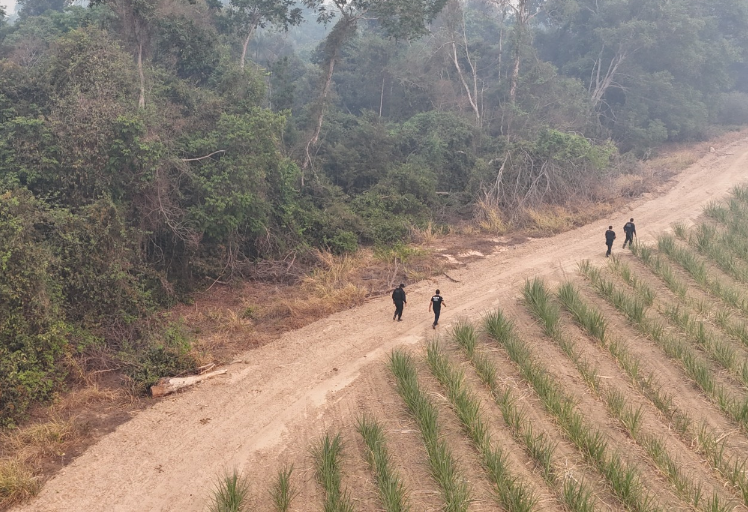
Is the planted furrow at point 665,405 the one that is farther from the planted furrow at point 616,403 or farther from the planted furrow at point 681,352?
the planted furrow at point 681,352

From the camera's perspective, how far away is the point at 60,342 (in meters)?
9.55

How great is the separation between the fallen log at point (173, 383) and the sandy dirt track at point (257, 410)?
181 millimetres

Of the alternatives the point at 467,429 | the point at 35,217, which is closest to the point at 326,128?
the point at 35,217

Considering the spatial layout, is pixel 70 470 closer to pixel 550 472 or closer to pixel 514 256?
pixel 550 472

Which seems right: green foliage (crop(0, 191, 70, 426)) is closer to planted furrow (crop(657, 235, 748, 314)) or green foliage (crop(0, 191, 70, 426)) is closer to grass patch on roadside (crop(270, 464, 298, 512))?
grass patch on roadside (crop(270, 464, 298, 512))

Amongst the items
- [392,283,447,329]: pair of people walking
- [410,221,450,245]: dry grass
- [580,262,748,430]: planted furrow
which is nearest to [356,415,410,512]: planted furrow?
[392,283,447,329]: pair of people walking

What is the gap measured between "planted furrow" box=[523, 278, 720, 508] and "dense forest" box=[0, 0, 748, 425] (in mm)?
5728

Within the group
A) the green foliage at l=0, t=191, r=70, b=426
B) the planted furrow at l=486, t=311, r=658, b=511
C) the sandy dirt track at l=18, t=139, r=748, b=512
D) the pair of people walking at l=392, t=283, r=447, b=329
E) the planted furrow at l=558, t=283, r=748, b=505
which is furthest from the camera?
the pair of people walking at l=392, t=283, r=447, b=329

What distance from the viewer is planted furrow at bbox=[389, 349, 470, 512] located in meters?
7.00

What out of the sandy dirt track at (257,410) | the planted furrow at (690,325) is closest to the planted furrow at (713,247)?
the planted furrow at (690,325)

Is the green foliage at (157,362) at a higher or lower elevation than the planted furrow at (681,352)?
higher

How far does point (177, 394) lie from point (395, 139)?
1620cm

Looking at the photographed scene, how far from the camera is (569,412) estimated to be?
8477 millimetres

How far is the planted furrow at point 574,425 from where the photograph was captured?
708 cm
